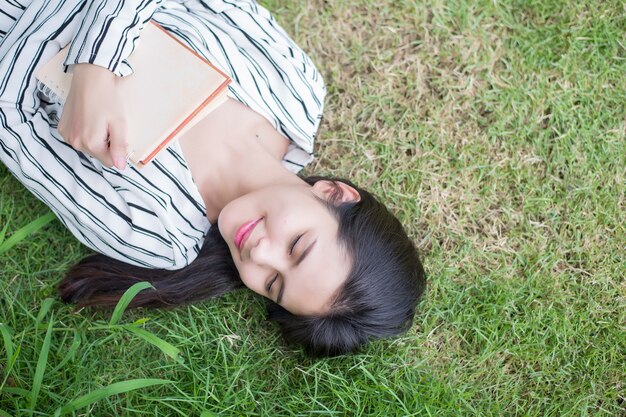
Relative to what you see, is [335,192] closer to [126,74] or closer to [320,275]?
[320,275]

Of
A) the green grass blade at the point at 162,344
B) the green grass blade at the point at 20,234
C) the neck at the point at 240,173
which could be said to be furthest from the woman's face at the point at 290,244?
the green grass blade at the point at 20,234

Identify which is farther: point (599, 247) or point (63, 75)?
point (599, 247)

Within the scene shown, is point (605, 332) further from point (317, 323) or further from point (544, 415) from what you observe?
point (317, 323)

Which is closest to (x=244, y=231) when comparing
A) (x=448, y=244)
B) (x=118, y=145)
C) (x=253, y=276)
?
(x=253, y=276)

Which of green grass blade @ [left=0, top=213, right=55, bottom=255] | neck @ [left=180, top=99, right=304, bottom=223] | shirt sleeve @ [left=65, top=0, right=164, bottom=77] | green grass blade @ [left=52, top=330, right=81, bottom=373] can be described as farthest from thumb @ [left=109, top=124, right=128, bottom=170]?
green grass blade @ [left=52, top=330, right=81, bottom=373]

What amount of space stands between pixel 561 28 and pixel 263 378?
2.10m

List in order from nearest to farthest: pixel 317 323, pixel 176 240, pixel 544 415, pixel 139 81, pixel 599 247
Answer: pixel 139 81 < pixel 317 323 < pixel 176 240 < pixel 544 415 < pixel 599 247

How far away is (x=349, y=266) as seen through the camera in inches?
82.8

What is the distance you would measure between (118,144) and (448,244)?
1.48 metres

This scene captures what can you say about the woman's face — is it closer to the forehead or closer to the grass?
the forehead

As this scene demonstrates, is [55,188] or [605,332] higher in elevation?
[55,188]

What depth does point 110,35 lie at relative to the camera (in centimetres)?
204

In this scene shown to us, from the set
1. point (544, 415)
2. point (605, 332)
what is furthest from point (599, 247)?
point (544, 415)

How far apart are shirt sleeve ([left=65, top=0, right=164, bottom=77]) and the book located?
43 mm
